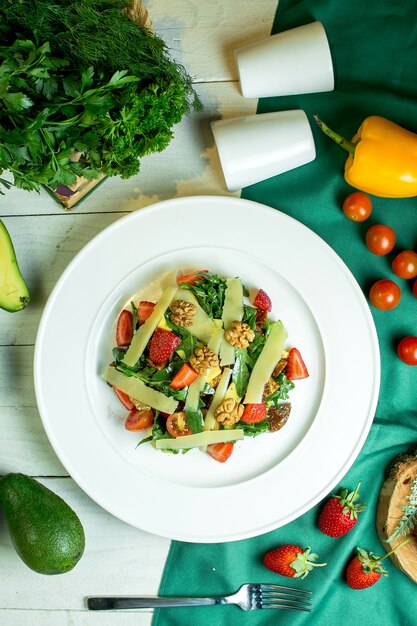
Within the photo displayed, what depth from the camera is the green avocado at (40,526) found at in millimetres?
1887

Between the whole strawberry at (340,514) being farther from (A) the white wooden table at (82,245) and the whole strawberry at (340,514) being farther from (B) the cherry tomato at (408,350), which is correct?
(A) the white wooden table at (82,245)

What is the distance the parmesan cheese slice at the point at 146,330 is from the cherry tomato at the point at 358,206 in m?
0.56

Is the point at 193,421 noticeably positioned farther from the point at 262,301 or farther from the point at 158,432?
the point at 262,301

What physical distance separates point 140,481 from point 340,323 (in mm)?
761

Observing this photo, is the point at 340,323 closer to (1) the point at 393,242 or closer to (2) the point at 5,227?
(1) the point at 393,242

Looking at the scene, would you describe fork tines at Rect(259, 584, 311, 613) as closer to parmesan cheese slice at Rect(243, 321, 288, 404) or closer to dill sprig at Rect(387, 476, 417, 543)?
dill sprig at Rect(387, 476, 417, 543)

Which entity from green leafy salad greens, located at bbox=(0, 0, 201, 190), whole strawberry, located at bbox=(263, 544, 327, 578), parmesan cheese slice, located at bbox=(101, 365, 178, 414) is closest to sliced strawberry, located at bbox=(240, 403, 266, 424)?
parmesan cheese slice, located at bbox=(101, 365, 178, 414)

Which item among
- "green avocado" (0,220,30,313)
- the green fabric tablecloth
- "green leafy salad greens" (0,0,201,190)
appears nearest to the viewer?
"green leafy salad greens" (0,0,201,190)

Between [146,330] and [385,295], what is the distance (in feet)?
2.33

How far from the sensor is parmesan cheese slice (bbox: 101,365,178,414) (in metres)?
1.86

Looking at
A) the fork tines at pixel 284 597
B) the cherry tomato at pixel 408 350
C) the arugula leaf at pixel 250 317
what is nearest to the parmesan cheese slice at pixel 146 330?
the arugula leaf at pixel 250 317

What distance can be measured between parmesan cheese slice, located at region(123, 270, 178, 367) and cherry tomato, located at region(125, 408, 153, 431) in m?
0.15

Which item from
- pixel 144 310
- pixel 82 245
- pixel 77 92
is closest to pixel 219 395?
pixel 144 310

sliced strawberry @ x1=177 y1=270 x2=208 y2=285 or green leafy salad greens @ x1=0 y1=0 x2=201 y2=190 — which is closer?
green leafy salad greens @ x1=0 y1=0 x2=201 y2=190
